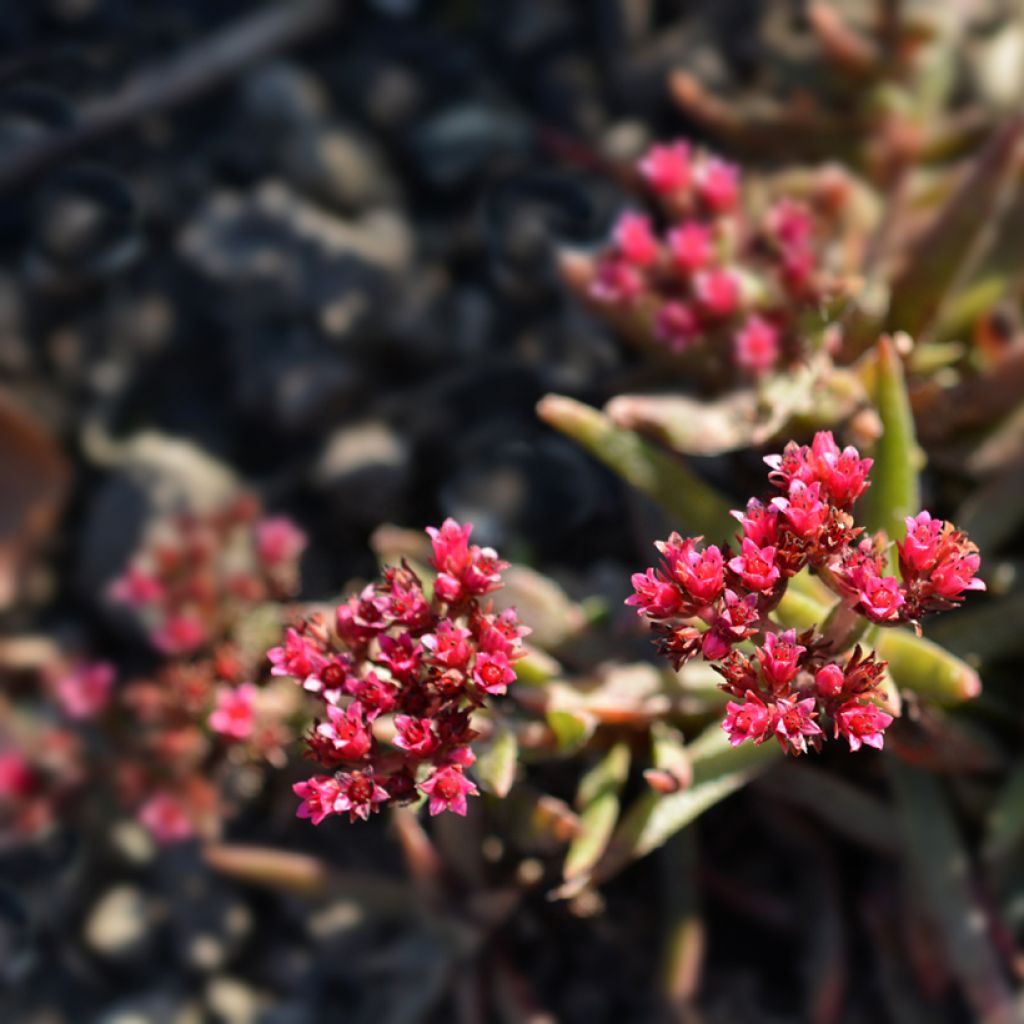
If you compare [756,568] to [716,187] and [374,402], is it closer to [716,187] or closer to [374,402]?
[716,187]

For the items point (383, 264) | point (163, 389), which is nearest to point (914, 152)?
point (383, 264)

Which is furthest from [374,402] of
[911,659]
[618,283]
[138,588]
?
[911,659]

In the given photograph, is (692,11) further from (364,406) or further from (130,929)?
(130,929)

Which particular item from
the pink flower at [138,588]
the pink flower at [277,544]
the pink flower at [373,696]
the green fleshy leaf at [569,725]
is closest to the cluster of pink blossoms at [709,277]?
the green fleshy leaf at [569,725]

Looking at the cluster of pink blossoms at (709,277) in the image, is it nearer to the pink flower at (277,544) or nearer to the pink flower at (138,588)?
the pink flower at (277,544)

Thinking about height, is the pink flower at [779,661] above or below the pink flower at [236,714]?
above

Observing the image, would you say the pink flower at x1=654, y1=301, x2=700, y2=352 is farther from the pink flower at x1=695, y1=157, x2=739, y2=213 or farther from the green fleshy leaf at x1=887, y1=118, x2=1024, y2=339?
the green fleshy leaf at x1=887, y1=118, x2=1024, y2=339
